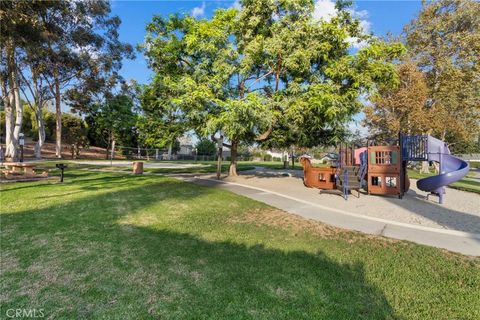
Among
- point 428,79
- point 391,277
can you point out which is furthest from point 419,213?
point 428,79

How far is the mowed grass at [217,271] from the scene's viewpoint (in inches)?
108

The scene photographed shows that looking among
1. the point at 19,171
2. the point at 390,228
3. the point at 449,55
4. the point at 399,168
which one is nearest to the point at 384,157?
the point at 399,168

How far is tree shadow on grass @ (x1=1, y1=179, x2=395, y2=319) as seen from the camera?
271 cm

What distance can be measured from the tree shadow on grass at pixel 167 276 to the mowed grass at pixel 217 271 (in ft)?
0.04

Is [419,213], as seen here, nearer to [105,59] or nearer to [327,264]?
[327,264]

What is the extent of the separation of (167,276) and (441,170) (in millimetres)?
10097

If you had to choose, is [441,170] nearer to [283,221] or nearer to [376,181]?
[376,181]

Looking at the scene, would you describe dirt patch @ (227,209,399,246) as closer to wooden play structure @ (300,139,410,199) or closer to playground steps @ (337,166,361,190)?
wooden play structure @ (300,139,410,199)

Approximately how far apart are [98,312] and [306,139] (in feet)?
43.9

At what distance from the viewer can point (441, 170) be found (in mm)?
9602

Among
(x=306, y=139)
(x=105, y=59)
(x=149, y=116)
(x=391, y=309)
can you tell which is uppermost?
(x=105, y=59)

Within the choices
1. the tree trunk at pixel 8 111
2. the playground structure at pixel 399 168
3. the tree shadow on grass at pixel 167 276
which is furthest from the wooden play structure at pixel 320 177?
the tree trunk at pixel 8 111

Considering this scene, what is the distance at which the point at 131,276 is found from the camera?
3.31 meters

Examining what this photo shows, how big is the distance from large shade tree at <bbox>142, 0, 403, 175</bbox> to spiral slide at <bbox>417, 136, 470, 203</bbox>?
3.31 m
